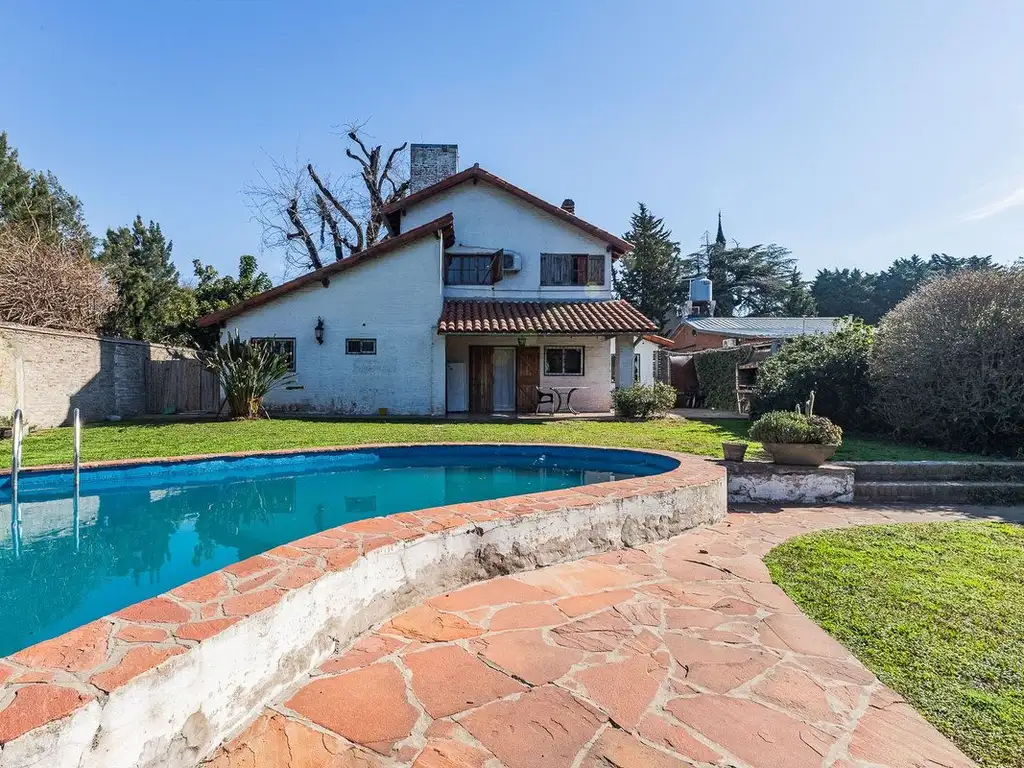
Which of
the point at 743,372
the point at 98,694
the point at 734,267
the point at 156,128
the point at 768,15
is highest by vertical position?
the point at 734,267

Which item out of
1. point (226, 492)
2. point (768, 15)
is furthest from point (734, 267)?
point (226, 492)

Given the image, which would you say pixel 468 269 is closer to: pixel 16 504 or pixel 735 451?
pixel 735 451

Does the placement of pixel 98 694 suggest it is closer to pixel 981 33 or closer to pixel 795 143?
pixel 981 33

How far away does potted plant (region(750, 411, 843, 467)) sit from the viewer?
6.14 meters

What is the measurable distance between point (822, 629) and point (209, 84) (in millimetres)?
17084

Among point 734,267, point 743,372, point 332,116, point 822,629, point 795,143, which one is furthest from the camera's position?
point 734,267

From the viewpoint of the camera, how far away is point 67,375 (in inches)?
538

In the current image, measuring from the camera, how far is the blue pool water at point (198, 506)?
4.00 metres

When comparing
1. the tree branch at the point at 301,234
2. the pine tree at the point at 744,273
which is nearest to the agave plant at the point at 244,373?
the tree branch at the point at 301,234

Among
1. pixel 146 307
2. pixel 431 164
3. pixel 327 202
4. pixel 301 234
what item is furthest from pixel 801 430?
pixel 301 234

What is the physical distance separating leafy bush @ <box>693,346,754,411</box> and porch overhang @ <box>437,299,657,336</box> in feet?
12.0

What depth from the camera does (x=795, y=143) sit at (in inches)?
463

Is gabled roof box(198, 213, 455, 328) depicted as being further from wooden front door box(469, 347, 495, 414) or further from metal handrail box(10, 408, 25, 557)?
metal handrail box(10, 408, 25, 557)

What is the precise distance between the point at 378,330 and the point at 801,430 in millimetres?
13110
